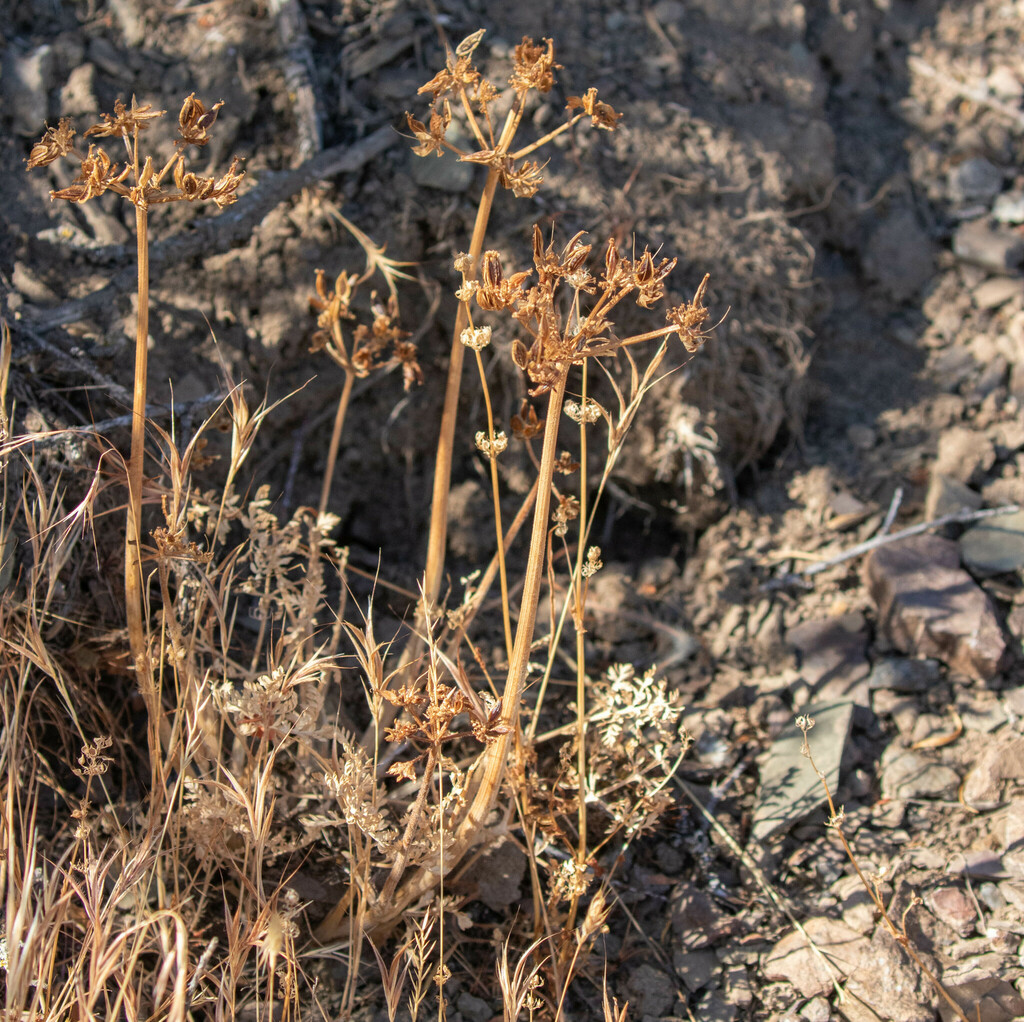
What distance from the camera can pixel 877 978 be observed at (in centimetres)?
190

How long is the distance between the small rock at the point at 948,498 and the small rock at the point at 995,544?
2.9 inches

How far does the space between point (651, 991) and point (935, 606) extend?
4.42 feet

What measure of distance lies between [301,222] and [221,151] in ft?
1.16

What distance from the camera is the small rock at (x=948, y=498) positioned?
2.79 metres

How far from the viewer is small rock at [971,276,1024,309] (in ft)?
10.7

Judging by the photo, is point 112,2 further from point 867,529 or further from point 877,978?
point 877,978

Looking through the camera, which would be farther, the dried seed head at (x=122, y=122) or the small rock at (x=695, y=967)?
the small rock at (x=695, y=967)

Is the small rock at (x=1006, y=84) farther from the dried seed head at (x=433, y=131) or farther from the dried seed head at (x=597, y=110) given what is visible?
the dried seed head at (x=433, y=131)

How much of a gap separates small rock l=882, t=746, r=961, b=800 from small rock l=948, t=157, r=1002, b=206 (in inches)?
92.1

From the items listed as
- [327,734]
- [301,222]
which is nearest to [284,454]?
[301,222]

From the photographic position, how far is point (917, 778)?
2.30 meters

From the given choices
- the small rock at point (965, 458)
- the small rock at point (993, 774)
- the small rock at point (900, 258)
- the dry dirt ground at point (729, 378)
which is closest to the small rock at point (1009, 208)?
the dry dirt ground at point (729, 378)

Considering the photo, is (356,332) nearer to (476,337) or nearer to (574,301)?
(476,337)

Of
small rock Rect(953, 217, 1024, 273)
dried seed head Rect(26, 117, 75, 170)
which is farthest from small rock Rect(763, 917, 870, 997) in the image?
small rock Rect(953, 217, 1024, 273)
